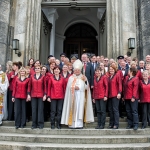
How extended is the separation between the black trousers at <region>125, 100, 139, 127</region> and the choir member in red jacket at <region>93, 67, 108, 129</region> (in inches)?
26.8

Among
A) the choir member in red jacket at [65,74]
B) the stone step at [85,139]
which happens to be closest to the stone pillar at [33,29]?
the choir member in red jacket at [65,74]

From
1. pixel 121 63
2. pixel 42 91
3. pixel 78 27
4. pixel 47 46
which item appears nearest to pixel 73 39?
pixel 78 27

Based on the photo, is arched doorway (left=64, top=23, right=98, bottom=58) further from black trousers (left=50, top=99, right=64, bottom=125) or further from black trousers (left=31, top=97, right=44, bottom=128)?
black trousers (left=31, top=97, right=44, bottom=128)

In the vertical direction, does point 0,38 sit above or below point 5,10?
below

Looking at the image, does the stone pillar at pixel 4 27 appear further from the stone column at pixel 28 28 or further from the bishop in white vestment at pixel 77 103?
the bishop in white vestment at pixel 77 103

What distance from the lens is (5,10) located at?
1043cm

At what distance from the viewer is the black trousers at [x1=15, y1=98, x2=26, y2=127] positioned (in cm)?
627

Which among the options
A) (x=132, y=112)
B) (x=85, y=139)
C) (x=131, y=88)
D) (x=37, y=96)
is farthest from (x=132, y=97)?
(x=37, y=96)

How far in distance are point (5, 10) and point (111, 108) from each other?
713 centimetres

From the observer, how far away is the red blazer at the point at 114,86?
20.2 feet

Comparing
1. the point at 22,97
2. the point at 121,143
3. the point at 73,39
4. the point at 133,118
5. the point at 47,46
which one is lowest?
the point at 121,143

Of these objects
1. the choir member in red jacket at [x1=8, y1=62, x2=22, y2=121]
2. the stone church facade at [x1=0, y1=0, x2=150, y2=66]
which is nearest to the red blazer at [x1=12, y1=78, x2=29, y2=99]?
the choir member in red jacket at [x1=8, y1=62, x2=22, y2=121]

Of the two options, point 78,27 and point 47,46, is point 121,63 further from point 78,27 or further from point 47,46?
point 78,27

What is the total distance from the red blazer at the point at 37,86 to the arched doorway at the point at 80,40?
878 cm
